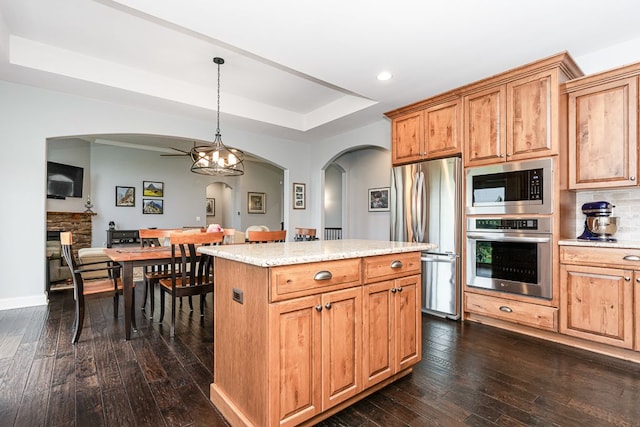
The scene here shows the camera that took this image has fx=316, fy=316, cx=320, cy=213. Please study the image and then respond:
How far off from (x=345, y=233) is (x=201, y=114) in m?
4.24

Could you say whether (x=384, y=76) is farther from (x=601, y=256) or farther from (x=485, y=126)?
(x=601, y=256)

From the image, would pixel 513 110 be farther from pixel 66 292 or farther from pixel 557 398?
pixel 66 292

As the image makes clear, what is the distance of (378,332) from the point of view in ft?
6.16

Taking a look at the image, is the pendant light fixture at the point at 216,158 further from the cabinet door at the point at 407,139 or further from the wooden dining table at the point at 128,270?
the cabinet door at the point at 407,139

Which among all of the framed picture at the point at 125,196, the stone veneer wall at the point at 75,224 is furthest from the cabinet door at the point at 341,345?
the framed picture at the point at 125,196

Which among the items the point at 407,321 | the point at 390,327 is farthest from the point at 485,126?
the point at 390,327

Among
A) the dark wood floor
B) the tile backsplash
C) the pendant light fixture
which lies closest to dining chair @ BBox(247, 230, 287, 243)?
the dark wood floor

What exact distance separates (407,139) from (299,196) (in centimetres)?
278

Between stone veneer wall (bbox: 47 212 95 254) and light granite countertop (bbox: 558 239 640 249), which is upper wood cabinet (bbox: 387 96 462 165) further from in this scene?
stone veneer wall (bbox: 47 212 95 254)

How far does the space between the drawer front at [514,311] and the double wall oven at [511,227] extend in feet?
0.37

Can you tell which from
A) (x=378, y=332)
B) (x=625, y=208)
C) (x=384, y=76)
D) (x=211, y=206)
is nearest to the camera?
(x=378, y=332)

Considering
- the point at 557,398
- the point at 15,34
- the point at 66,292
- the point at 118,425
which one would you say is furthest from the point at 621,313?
the point at 66,292

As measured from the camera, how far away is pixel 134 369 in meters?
2.24

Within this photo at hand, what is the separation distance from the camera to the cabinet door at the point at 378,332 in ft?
5.93
